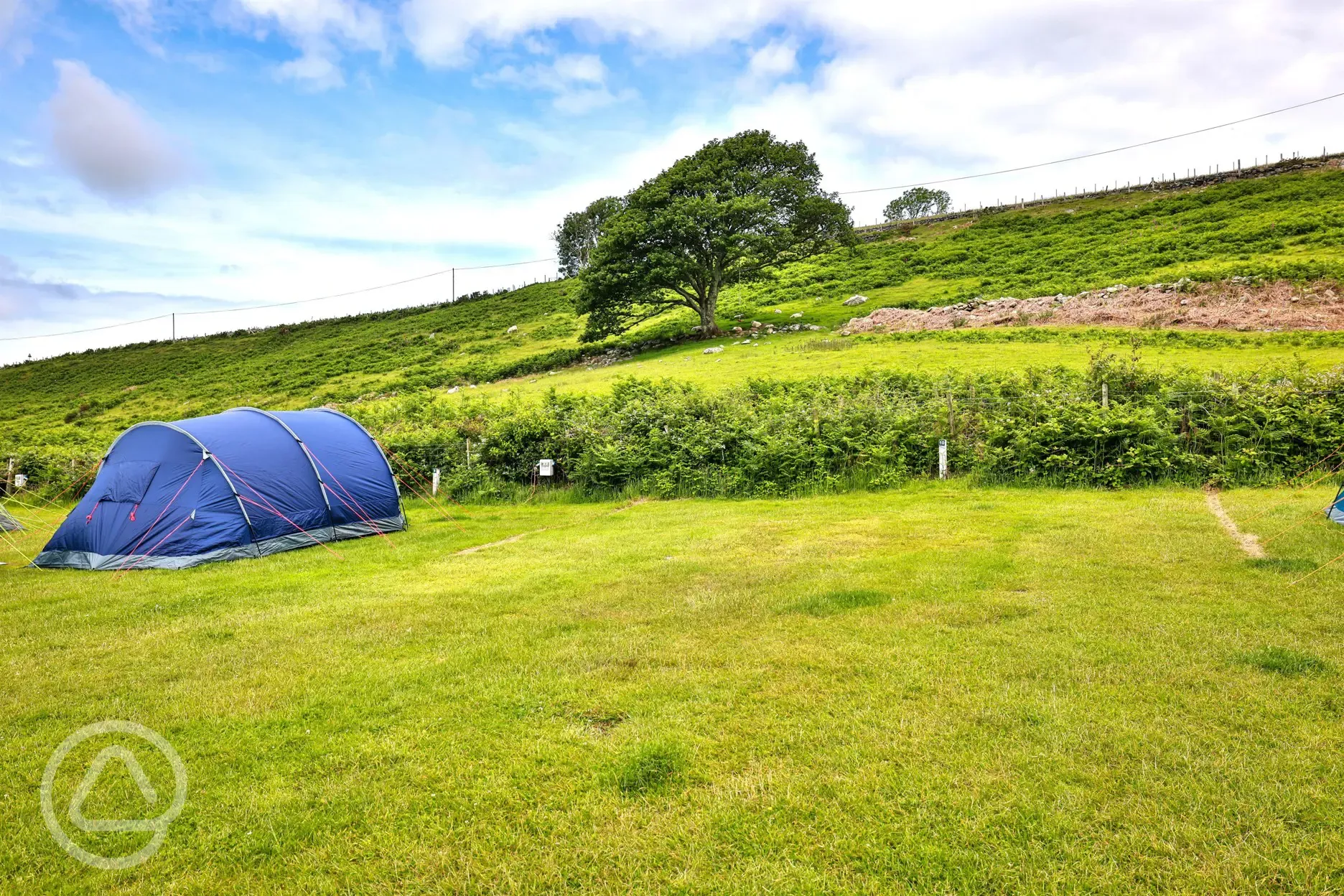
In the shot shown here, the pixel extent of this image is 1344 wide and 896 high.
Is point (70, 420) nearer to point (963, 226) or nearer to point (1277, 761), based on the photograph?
point (1277, 761)

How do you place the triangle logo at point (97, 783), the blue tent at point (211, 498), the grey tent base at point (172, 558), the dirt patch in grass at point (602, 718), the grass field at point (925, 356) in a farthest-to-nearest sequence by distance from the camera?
the grass field at point (925, 356) → the blue tent at point (211, 498) → the grey tent base at point (172, 558) → the dirt patch in grass at point (602, 718) → the triangle logo at point (97, 783)

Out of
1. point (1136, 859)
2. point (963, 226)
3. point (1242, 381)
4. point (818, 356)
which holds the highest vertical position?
point (963, 226)

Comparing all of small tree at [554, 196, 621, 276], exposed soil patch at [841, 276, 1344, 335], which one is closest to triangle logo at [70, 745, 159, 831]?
exposed soil patch at [841, 276, 1344, 335]

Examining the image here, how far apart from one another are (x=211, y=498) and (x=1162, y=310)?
34214 millimetres

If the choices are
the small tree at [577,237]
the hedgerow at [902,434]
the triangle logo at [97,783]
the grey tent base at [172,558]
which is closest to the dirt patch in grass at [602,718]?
the triangle logo at [97,783]

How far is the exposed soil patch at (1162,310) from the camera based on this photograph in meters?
27.8

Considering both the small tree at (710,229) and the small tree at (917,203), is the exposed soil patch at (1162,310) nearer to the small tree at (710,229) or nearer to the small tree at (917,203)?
the small tree at (710,229)

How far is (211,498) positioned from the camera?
1334 centimetres

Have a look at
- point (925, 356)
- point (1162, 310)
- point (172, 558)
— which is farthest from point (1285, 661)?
point (1162, 310)

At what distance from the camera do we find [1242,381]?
16.0 metres

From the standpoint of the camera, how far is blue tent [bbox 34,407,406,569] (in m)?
13.0

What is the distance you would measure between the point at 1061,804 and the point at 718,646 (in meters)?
3.41

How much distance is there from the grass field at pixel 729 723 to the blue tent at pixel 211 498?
2.21m

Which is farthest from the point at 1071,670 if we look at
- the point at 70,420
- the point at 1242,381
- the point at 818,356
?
the point at 70,420
